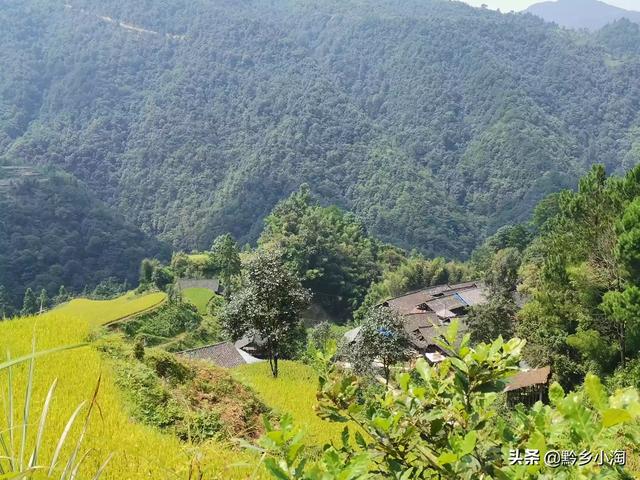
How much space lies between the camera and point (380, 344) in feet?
61.7

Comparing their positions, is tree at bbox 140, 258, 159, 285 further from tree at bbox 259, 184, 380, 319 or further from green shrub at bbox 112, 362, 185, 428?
green shrub at bbox 112, 362, 185, 428

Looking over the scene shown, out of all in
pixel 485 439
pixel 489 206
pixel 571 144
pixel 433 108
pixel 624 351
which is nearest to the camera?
pixel 485 439

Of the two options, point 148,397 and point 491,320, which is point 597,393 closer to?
point 148,397

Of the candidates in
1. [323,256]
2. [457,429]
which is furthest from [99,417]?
[323,256]

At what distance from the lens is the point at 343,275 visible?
55344 mm

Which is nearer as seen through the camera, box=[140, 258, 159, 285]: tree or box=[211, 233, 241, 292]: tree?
box=[211, 233, 241, 292]: tree

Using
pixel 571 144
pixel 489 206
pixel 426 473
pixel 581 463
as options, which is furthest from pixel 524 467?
pixel 571 144

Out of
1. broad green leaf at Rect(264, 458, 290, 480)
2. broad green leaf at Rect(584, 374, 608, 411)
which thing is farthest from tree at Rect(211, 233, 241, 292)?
broad green leaf at Rect(584, 374, 608, 411)

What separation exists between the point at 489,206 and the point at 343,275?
58962mm

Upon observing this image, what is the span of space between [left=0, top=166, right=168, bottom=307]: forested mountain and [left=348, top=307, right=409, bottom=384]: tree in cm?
4334

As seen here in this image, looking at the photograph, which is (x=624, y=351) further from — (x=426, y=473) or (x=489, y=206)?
(x=489, y=206)

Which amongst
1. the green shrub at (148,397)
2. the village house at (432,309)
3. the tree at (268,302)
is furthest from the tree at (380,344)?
the green shrub at (148,397)

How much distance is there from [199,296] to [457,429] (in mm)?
44384

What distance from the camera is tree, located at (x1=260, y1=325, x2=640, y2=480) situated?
5.34 ft
